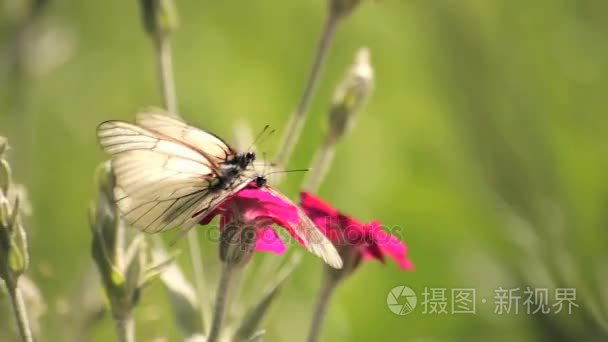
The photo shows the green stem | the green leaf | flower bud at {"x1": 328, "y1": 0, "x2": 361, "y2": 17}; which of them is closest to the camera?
the green stem

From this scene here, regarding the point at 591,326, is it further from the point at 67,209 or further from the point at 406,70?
the point at 406,70

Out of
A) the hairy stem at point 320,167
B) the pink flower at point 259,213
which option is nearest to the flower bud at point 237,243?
the pink flower at point 259,213

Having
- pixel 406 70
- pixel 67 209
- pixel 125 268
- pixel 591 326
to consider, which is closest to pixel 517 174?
pixel 591 326

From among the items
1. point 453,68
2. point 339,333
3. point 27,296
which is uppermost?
point 453,68

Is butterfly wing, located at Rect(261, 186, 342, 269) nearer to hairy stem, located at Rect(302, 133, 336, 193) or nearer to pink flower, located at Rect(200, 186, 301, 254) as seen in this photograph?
pink flower, located at Rect(200, 186, 301, 254)

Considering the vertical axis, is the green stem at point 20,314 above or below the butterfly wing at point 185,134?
below

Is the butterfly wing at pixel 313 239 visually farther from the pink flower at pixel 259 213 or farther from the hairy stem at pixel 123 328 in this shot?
the hairy stem at pixel 123 328

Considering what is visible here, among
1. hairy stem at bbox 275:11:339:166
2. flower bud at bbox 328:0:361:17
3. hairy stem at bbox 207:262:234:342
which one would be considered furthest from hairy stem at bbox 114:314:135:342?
flower bud at bbox 328:0:361:17
